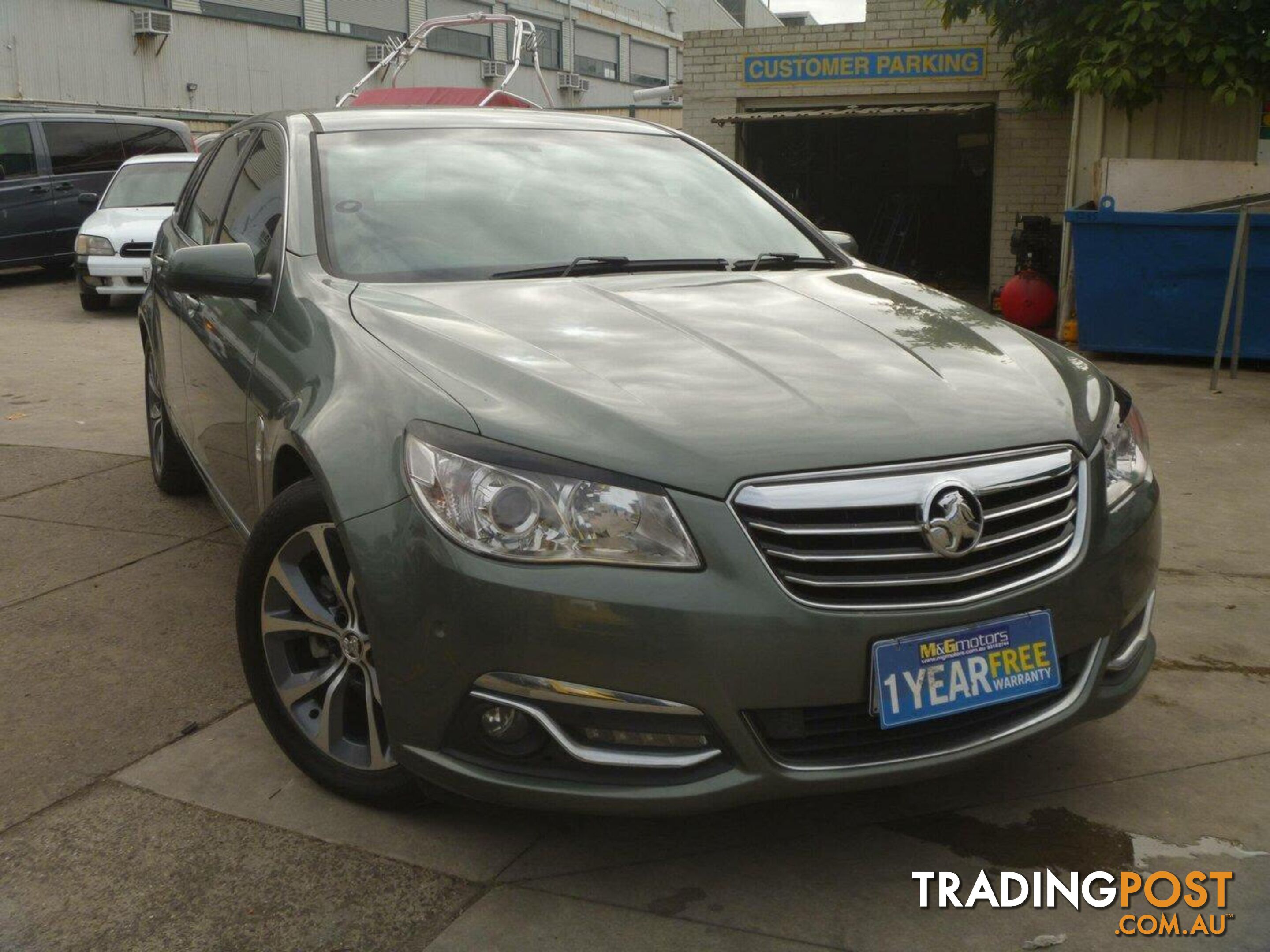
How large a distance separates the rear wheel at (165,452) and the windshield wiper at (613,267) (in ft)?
7.88

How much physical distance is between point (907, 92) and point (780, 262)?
12203 millimetres

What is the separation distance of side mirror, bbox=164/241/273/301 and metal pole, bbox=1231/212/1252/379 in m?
6.94

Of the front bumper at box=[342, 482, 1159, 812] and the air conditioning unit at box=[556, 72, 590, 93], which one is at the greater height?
the air conditioning unit at box=[556, 72, 590, 93]

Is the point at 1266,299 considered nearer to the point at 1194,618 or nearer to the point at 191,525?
the point at 1194,618

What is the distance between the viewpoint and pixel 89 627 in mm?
4062

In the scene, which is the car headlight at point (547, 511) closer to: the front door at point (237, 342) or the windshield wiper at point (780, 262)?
→ the front door at point (237, 342)

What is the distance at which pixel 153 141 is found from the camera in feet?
55.3

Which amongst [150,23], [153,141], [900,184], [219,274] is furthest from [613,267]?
[150,23]

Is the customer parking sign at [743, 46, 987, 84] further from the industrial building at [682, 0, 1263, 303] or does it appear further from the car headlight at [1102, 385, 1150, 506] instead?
the car headlight at [1102, 385, 1150, 506]

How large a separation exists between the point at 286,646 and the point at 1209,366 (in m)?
7.94

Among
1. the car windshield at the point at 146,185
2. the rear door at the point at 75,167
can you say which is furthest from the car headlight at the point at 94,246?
the rear door at the point at 75,167

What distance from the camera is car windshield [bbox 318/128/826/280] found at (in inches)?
136

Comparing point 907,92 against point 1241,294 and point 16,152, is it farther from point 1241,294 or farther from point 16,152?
point 16,152

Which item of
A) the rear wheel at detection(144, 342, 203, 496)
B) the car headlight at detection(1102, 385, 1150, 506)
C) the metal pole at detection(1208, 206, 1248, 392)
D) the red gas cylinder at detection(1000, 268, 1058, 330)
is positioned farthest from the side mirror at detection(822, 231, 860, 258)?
the red gas cylinder at detection(1000, 268, 1058, 330)
